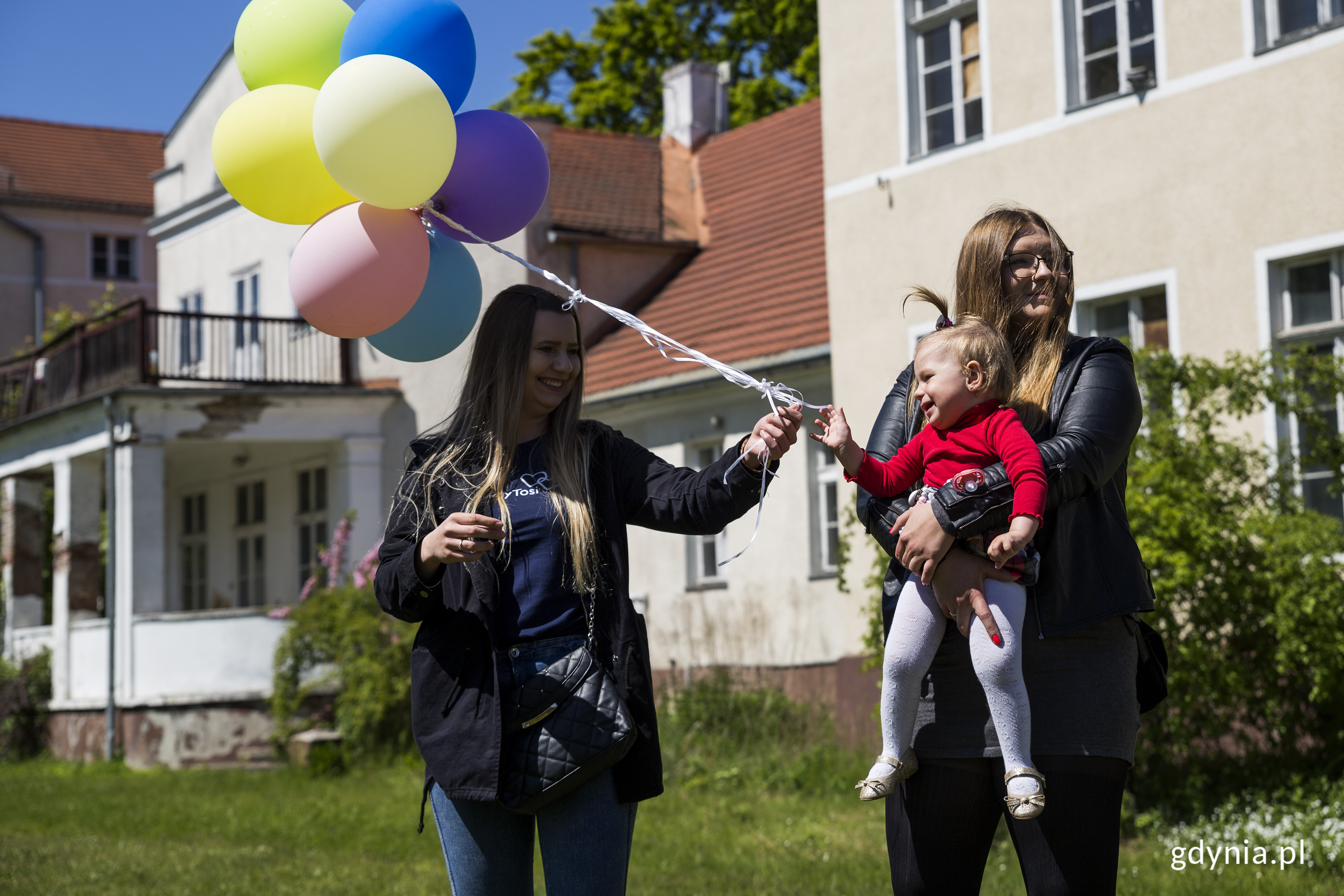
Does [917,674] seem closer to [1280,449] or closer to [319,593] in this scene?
[1280,449]

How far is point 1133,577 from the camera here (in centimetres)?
299

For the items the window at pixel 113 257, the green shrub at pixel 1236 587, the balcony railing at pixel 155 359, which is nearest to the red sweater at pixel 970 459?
the green shrub at pixel 1236 587

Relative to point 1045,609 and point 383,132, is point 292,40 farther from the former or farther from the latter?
point 1045,609

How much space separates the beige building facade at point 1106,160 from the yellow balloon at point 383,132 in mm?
6852

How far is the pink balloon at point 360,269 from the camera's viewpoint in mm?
3730

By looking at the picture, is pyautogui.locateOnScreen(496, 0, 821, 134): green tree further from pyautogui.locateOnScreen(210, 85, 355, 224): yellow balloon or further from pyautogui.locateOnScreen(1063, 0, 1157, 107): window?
pyautogui.locateOnScreen(210, 85, 355, 224): yellow balloon

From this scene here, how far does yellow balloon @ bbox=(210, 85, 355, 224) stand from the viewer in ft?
12.7

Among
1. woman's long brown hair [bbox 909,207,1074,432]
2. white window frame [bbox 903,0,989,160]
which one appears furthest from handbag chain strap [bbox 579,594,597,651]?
white window frame [bbox 903,0,989,160]

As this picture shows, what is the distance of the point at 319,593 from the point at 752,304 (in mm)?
5718

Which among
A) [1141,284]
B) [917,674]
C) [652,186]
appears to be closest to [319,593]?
[652,186]

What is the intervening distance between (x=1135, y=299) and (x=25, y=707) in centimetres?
1509

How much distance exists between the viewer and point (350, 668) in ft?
47.5

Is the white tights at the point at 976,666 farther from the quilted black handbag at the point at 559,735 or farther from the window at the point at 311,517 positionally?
the window at the point at 311,517

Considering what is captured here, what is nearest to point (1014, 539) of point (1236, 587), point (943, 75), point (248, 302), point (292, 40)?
point (292, 40)
